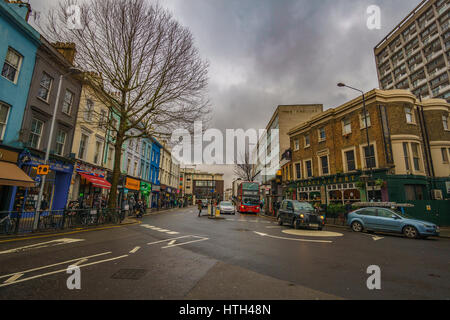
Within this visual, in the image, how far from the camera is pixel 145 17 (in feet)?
44.2

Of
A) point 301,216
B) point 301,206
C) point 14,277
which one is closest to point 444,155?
point 301,206

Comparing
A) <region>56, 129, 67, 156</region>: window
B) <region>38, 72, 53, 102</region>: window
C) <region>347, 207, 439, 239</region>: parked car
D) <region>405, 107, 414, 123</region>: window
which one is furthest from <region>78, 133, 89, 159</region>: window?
<region>405, 107, 414, 123</region>: window

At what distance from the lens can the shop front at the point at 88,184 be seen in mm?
17612

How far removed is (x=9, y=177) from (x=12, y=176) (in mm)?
322

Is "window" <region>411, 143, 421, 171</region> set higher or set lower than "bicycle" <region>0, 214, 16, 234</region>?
higher

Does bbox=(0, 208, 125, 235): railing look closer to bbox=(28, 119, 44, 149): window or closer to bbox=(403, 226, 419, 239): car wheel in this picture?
bbox=(28, 119, 44, 149): window

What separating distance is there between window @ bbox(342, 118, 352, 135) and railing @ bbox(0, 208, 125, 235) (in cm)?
2223

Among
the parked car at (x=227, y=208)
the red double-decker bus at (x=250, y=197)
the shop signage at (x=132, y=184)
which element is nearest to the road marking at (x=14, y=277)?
the shop signage at (x=132, y=184)

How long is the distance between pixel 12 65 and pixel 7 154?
5288 millimetres

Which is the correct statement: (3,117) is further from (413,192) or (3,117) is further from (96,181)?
(413,192)

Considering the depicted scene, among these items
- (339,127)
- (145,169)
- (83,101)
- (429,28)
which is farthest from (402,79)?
(83,101)

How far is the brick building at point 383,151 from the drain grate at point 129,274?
17356 mm

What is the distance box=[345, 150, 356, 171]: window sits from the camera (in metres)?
20.5

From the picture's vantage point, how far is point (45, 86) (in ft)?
48.4
